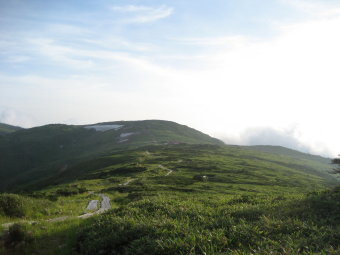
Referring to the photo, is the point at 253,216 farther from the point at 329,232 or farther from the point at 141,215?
the point at 141,215

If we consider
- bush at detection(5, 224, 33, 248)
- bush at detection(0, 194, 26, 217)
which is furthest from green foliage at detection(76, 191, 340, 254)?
bush at detection(0, 194, 26, 217)

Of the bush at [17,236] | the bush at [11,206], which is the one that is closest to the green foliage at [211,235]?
the bush at [17,236]

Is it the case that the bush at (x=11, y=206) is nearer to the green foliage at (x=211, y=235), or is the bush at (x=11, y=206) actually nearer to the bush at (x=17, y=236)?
the bush at (x=17, y=236)

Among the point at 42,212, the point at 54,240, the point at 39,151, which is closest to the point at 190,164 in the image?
the point at 42,212

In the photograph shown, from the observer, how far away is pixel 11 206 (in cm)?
2156

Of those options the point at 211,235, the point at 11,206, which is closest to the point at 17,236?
the point at 11,206

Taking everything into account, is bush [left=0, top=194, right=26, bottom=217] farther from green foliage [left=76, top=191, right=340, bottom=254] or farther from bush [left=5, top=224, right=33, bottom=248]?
green foliage [left=76, top=191, right=340, bottom=254]

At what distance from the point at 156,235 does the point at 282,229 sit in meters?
5.55

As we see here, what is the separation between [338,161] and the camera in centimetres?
2078

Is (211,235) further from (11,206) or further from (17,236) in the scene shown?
(11,206)

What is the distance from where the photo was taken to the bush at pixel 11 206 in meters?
21.0

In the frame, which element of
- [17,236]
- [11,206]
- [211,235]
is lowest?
[11,206]

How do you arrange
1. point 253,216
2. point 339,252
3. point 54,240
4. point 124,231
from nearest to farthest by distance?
point 339,252 < point 124,231 < point 54,240 < point 253,216

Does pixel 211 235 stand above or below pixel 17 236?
above
